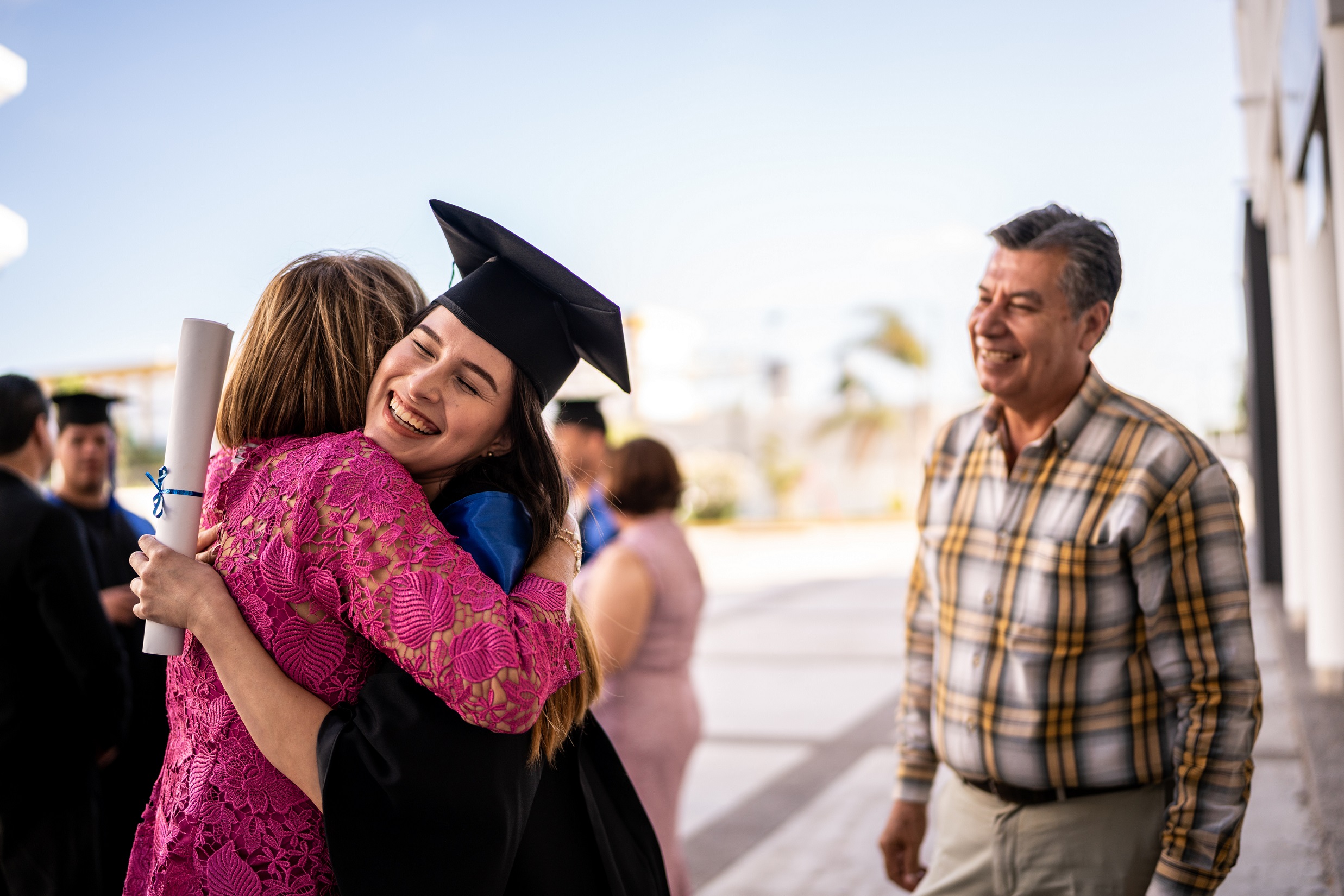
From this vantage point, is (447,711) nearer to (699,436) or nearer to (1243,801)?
(1243,801)

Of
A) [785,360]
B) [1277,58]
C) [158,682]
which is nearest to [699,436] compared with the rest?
[785,360]

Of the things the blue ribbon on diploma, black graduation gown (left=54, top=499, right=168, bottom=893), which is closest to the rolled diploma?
the blue ribbon on diploma

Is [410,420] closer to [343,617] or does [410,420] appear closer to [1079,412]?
[343,617]

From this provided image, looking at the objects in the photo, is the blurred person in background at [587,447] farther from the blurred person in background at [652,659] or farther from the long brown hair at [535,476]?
the long brown hair at [535,476]

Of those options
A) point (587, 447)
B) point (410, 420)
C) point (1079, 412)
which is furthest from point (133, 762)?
point (1079, 412)

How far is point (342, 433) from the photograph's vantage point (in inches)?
61.4

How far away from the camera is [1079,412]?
2365 mm

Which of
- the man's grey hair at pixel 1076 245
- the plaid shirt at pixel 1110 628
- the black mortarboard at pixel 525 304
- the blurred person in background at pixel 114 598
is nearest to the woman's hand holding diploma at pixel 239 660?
the black mortarboard at pixel 525 304

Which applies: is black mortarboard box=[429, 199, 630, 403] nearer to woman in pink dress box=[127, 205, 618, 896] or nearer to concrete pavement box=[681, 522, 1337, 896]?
woman in pink dress box=[127, 205, 618, 896]

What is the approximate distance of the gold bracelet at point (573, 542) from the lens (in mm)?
1674

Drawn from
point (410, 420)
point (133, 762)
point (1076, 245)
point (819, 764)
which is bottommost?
point (819, 764)

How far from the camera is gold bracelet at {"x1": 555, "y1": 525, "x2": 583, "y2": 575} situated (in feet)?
5.49

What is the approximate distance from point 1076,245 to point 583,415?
115 inches

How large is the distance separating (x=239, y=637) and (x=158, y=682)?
2199 mm
